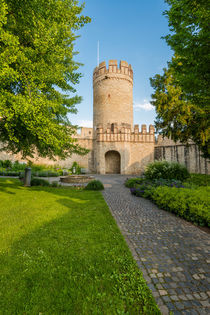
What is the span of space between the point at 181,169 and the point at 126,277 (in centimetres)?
969

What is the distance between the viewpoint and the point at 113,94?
2550 centimetres

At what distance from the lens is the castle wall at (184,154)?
62.6 feet

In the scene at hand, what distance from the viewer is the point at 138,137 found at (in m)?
24.3

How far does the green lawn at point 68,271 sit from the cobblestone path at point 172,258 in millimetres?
228

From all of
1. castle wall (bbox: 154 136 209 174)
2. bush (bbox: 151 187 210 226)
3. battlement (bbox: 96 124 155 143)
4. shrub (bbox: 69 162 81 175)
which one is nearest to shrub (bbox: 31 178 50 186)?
bush (bbox: 151 187 210 226)

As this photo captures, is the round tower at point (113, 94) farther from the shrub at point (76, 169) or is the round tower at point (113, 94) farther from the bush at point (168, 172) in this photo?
the bush at point (168, 172)

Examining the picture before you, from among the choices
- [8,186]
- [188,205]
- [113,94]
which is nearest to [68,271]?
[188,205]

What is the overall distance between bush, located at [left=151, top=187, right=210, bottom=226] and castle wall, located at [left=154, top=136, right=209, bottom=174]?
1167 cm

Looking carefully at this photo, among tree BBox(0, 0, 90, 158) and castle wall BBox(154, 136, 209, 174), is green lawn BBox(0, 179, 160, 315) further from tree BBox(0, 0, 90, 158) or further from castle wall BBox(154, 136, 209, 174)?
castle wall BBox(154, 136, 209, 174)

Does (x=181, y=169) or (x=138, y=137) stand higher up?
(x=138, y=137)

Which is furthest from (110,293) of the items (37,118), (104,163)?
(104,163)

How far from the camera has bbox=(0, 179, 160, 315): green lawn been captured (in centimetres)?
180

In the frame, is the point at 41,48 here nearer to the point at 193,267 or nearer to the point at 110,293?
the point at 110,293

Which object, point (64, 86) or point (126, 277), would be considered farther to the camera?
point (64, 86)
